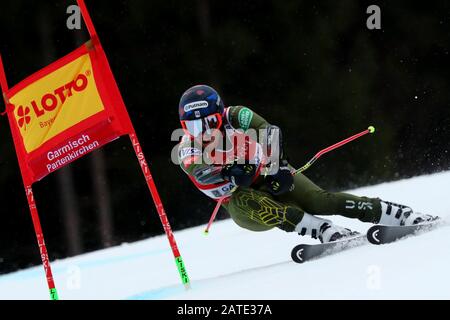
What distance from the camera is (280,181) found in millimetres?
5094

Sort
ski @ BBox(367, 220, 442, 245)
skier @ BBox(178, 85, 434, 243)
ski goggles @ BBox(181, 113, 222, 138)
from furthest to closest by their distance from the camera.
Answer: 1. ski goggles @ BBox(181, 113, 222, 138)
2. skier @ BBox(178, 85, 434, 243)
3. ski @ BBox(367, 220, 442, 245)

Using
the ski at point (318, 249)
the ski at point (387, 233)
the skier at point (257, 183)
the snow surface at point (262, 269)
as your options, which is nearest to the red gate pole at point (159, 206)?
the snow surface at point (262, 269)

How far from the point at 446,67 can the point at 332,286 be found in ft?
55.4

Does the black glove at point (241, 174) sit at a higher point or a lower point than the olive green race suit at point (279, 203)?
higher

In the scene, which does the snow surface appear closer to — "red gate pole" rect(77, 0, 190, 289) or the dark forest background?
"red gate pole" rect(77, 0, 190, 289)

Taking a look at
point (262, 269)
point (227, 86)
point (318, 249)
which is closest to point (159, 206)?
point (262, 269)

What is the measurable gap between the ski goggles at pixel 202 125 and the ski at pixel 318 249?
3.40 feet

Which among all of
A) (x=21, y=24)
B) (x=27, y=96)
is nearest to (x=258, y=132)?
(x=27, y=96)

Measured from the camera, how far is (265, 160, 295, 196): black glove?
16.7 ft

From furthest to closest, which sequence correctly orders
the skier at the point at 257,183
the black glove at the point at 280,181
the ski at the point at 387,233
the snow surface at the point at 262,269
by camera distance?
1. the black glove at the point at 280,181
2. the skier at the point at 257,183
3. the ski at the point at 387,233
4. the snow surface at the point at 262,269

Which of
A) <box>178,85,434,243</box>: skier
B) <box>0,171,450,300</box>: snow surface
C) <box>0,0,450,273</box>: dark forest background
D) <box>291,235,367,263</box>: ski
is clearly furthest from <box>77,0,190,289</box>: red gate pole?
<box>0,0,450,273</box>: dark forest background

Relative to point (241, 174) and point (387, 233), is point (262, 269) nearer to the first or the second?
point (241, 174)

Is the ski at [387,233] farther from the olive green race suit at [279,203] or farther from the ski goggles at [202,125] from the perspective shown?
the ski goggles at [202,125]

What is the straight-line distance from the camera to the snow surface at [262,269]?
12.2ft
